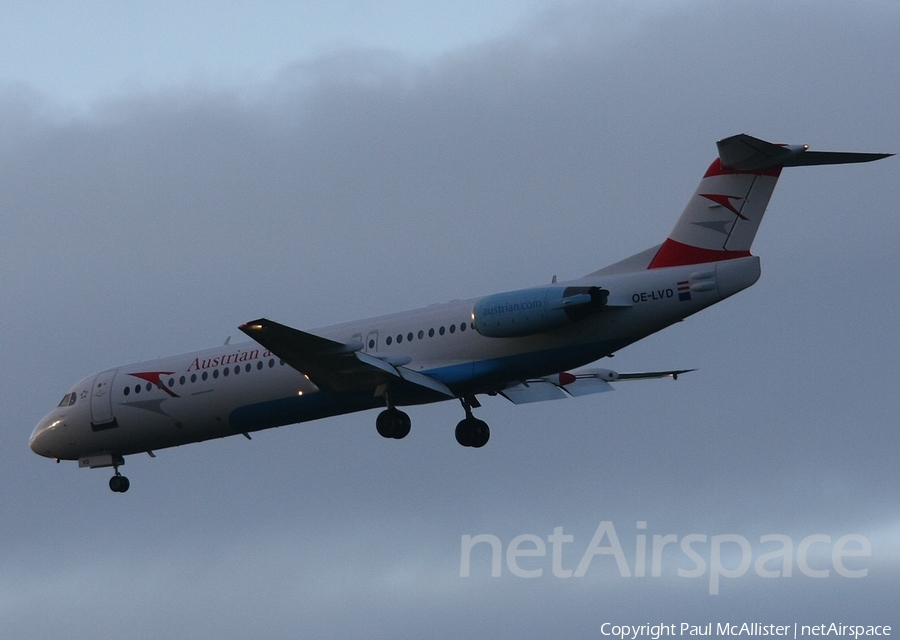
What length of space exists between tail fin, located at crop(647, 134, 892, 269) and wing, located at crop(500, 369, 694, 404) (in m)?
7.23

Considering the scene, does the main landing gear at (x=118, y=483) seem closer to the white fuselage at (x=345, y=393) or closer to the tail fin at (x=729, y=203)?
the white fuselage at (x=345, y=393)

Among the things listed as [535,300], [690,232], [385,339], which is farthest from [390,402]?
[690,232]

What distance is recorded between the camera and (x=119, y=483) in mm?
40688

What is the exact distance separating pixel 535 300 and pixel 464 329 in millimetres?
2470

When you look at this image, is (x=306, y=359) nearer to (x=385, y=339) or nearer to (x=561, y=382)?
(x=385, y=339)

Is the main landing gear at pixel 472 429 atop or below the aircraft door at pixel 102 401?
below

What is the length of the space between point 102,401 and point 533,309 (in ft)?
44.2

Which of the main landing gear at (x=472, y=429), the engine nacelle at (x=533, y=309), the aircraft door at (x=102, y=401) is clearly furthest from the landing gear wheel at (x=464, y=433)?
the aircraft door at (x=102, y=401)

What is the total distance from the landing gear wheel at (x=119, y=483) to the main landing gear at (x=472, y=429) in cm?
970

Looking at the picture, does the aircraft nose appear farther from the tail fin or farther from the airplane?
the tail fin

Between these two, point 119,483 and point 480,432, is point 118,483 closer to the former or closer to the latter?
point 119,483

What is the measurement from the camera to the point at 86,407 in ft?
131

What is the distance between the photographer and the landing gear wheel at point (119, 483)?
40.7 metres

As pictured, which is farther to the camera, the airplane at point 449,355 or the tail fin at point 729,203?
the airplane at point 449,355
